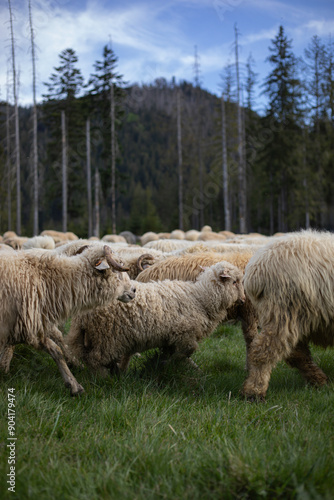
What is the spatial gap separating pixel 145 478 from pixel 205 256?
429 cm

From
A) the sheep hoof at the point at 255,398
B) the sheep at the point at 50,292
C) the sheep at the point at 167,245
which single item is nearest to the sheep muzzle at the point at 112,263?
the sheep at the point at 50,292

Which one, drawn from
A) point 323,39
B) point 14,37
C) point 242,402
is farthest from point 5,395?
point 323,39

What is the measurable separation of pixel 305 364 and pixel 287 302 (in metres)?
0.94

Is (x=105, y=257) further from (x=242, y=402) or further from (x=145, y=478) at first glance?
(x=145, y=478)

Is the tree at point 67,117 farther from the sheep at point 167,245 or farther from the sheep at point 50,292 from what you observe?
the sheep at point 50,292

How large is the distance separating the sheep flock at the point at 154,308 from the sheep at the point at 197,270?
57 centimetres

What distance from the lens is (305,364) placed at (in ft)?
13.9

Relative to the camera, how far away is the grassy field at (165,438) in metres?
2.08

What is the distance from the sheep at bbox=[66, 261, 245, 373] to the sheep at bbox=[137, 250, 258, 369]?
1.76 ft

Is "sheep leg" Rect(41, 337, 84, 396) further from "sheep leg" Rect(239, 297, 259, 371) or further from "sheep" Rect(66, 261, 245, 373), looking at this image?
"sheep leg" Rect(239, 297, 259, 371)

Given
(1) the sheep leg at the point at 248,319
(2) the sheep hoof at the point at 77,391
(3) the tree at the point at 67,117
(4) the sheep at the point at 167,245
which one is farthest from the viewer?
(3) the tree at the point at 67,117

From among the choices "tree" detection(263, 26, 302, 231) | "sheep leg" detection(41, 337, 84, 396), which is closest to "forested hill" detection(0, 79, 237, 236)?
"tree" detection(263, 26, 302, 231)

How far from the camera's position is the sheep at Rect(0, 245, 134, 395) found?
360cm

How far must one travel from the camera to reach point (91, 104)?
3175 centimetres
